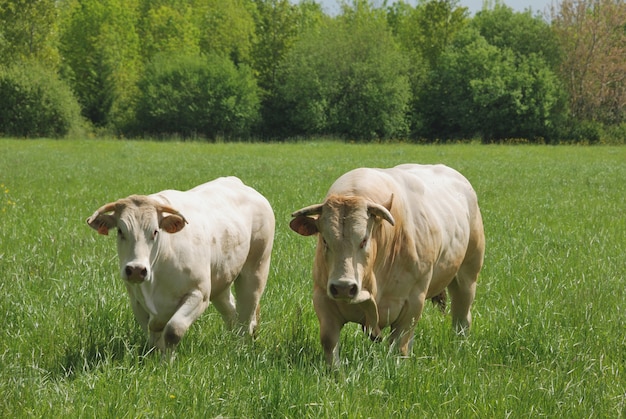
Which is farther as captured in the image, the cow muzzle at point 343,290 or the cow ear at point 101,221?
the cow ear at point 101,221

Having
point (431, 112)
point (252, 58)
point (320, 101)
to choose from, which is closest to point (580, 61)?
point (431, 112)

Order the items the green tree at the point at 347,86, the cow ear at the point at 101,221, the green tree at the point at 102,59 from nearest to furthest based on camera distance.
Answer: the cow ear at the point at 101,221 → the green tree at the point at 347,86 → the green tree at the point at 102,59

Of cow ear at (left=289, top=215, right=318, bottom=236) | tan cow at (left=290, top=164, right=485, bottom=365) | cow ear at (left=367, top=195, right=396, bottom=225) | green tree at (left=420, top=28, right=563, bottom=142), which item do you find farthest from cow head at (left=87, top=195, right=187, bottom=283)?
green tree at (left=420, top=28, right=563, bottom=142)

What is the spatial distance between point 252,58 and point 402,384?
213 ft

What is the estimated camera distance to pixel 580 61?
206 feet

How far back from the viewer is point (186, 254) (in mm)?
5156

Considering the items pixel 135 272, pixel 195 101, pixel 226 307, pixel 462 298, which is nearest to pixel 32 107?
pixel 195 101

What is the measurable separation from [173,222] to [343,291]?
4.22ft

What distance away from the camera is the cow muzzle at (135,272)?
15.0ft

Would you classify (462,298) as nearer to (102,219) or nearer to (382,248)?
(382,248)

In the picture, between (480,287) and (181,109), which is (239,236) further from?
(181,109)

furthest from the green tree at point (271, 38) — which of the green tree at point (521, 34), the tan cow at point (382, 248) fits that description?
the tan cow at point (382, 248)

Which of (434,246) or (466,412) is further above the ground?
(434,246)

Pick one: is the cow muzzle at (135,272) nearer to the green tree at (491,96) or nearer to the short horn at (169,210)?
the short horn at (169,210)
